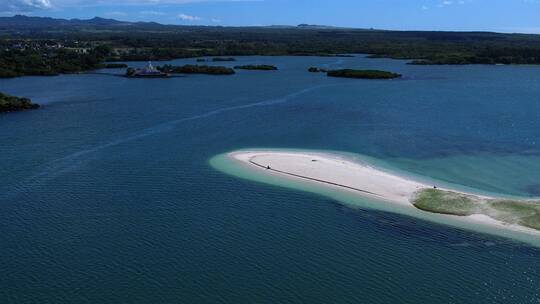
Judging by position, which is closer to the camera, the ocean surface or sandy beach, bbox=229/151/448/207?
the ocean surface

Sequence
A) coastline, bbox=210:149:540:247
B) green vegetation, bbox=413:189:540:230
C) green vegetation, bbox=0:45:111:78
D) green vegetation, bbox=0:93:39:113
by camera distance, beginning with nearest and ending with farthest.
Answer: coastline, bbox=210:149:540:247 → green vegetation, bbox=413:189:540:230 → green vegetation, bbox=0:93:39:113 → green vegetation, bbox=0:45:111:78

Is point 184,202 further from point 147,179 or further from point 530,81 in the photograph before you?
point 530,81

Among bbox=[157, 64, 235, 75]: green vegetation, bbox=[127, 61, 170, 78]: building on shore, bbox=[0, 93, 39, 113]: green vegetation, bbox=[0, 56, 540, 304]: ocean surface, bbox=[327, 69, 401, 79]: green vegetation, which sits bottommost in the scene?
bbox=[0, 56, 540, 304]: ocean surface

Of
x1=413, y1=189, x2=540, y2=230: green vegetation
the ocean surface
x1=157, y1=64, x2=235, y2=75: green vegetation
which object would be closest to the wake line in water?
the ocean surface

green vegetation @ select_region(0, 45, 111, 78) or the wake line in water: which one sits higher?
green vegetation @ select_region(0, 45, 111, 78)

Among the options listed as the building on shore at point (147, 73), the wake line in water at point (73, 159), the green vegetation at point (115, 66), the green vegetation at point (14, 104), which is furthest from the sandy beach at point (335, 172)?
the green vegetation at point (115, 66)

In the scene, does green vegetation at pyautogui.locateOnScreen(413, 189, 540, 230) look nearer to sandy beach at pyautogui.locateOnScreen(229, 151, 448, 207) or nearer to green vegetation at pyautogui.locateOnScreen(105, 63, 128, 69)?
sandy beach at pyautogui.locateOnScreen(229, 151, 448, 207)

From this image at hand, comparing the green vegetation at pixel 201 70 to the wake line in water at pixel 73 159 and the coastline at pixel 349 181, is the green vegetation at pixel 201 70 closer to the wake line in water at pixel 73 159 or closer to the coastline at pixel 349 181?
the wake line in water at pixel 73 159

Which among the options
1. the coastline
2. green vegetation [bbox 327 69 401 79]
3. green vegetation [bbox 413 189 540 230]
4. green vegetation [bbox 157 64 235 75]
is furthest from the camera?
green vegetation [bbox 157 64 235 75]
